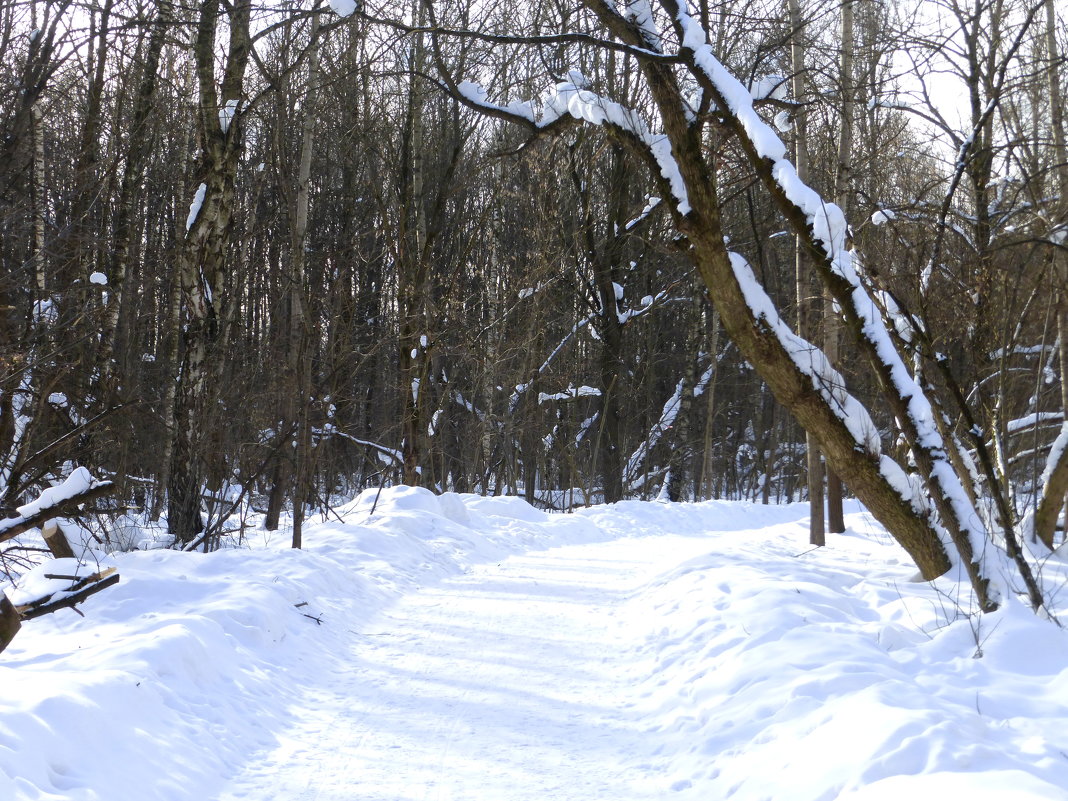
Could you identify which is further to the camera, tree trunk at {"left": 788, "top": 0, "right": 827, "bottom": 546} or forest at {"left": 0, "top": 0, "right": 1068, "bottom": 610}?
tree trunk at {"left": 788, "top": 0, "right": 827, "bottom": 546}

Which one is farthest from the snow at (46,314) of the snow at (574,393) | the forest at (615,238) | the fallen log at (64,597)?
the snow at (574,393)

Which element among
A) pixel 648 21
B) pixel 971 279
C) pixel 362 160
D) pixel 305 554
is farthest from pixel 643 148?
pixel 362 160

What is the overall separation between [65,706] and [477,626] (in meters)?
3.51

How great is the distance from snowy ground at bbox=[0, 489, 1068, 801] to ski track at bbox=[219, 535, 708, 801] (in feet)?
0.06

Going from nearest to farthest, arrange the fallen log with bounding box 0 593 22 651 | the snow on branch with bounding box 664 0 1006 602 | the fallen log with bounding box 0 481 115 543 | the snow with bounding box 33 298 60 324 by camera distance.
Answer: the fallen log with bounding box 0 593 22 651
the fallen log with bounding box 0 481 115 543
the snow on branch with bounding box 664 0 1006 602
the snow with bounding box 33 298 60 324

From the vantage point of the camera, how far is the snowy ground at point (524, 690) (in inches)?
138

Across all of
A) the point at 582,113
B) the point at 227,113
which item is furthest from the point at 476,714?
the point at 227,113

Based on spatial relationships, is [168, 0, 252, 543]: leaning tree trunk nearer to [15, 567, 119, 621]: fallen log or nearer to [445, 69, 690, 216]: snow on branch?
[445, 69, 690, 216]: snow on branch

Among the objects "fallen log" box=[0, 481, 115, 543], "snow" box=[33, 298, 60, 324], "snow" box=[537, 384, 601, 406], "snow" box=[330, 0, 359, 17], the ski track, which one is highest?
"snow" box=[330, 0, 359, 17]

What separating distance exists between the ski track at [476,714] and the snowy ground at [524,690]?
0.06ft

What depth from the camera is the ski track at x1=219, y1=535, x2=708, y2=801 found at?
381cm

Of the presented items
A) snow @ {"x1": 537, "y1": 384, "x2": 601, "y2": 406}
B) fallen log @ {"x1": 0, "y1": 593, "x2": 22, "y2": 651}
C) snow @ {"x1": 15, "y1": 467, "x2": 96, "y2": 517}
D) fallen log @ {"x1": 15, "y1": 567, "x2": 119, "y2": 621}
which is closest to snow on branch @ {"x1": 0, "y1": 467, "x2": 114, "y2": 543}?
snow @ {"x1": 15, "y1": 467, "x2": 96, "y2": 517}

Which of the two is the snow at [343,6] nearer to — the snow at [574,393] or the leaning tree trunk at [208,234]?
the leaning tree trunk at [208,234]

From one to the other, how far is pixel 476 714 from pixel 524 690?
52 centimetres
